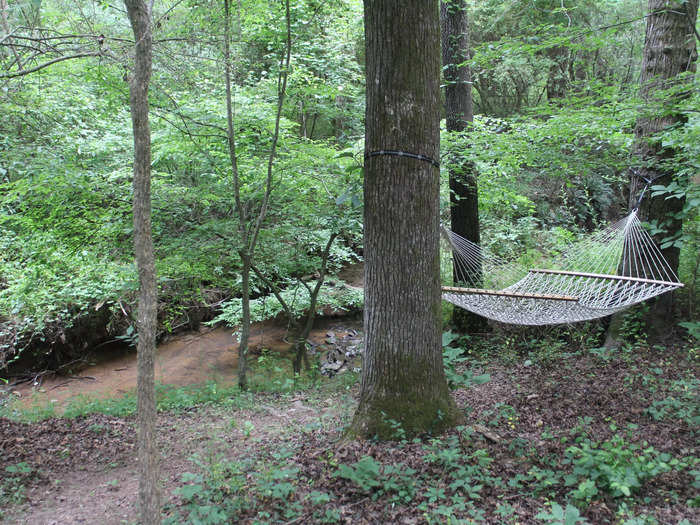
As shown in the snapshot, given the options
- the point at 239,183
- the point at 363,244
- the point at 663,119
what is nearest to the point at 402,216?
the point at 363,244

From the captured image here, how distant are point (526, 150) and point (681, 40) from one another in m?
1.29

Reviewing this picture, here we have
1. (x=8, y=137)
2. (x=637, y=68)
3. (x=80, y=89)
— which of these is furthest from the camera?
(x=637, y=68)

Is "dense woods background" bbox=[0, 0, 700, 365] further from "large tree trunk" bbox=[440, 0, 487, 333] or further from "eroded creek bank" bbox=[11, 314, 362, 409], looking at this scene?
"eroded creek bank" bbox=[11, 314, 362, 409]

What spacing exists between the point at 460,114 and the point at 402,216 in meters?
2.95

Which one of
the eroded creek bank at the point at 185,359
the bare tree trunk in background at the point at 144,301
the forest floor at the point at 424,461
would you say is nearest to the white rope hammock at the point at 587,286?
the forest floor at the point at 424,461

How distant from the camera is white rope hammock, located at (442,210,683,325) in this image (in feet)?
9.80

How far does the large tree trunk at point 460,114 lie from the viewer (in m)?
4.50

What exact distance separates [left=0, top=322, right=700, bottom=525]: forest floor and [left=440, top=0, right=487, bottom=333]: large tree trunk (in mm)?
1507

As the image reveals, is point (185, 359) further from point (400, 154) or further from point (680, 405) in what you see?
point (680, 405)

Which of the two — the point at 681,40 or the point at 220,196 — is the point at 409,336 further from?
the point at 681,40

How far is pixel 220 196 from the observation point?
3.99 meters

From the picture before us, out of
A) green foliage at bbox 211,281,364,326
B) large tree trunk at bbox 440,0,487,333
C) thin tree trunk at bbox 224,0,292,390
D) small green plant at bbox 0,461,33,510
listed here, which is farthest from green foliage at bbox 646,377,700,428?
green foliage at bbox 211,281,364,326

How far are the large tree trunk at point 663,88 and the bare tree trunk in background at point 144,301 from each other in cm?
326

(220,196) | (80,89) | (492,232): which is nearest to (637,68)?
(492,232)
